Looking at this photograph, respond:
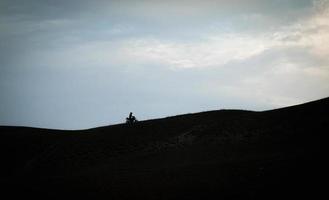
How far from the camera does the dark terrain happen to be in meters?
21.8

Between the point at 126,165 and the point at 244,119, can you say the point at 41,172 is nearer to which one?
the point at 126,165

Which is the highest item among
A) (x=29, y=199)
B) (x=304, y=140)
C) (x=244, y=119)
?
→ (x=244, y=119)

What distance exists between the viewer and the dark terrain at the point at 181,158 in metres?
21.8

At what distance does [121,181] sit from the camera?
25672mm

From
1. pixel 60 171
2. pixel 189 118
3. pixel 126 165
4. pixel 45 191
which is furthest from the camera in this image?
pixel 189 118

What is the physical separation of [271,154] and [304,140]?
153 inches

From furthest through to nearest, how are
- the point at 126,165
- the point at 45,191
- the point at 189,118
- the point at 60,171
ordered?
the point at 189,118, the point at 60,171, the point at 126,165, the point at 45,191

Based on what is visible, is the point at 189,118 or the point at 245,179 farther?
the point at 189,118

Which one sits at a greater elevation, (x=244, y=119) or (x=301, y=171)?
(x=244, y=119)

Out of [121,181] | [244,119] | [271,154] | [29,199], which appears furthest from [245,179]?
[244,119]

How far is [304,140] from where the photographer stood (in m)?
29.5

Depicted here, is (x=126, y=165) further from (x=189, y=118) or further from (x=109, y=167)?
(x=189, y=118)

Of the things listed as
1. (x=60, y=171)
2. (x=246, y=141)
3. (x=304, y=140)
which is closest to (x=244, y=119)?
(x=246, y=141)

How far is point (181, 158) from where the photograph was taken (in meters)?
32.9
